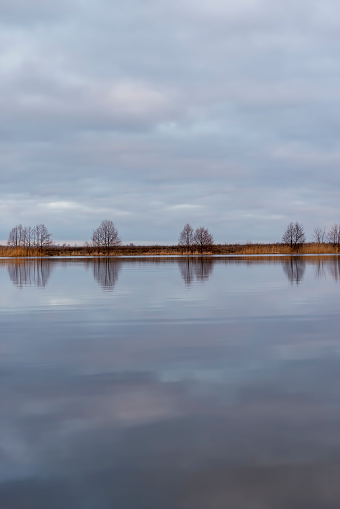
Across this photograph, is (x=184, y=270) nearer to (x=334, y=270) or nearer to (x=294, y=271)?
(x=294, y=271)

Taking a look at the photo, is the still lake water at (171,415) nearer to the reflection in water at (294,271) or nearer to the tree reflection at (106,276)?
the tree reflection at (106,276)

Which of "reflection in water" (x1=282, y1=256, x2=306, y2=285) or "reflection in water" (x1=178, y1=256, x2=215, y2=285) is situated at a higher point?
"reflection in water" (x1=178, y1=256, x2=215, y2=285)

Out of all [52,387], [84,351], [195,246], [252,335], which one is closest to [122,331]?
[84,351]

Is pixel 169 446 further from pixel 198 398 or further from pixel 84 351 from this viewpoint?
pixel 84 351

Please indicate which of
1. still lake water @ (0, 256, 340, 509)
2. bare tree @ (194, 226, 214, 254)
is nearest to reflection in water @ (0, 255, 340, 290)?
still lake water @ (0, 256, 340, 509)

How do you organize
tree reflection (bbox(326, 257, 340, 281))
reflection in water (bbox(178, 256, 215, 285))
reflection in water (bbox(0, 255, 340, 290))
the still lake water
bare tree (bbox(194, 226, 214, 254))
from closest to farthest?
1. the still lake water
2. reflection in water (bbox(0, 255, 340, 290))
3. tree reflection (bbox(326, 257, 340, 281))
4. reflection in water (bbox(178, 256, 215, 285))
5. bare tree (bbox(194, 226, 214, 254))

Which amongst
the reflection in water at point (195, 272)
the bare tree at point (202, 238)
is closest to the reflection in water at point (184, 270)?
the reflection in water at point (195, 272)

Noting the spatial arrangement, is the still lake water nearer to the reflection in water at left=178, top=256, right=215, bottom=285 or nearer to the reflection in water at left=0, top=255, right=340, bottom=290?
the reflection in water at left=0, top=255, right=340, bottom=290

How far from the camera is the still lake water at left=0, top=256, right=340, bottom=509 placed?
8.04 ft

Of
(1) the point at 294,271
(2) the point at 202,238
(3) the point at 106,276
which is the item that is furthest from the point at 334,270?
(2) the point at 202,238

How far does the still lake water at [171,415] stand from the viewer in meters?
2.45

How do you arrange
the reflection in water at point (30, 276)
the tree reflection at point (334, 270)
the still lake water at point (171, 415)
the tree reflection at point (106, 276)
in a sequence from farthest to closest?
1. the tree reflection at point (334, 270)
2. the reflection in water at point (30, 276)
3. the tree reflection at point (106, 276)
4. the still lake water at point (171, 415)

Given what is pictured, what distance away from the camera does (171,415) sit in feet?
11.2

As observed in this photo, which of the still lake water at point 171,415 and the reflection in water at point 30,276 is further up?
the reflection in water at point 30,276
